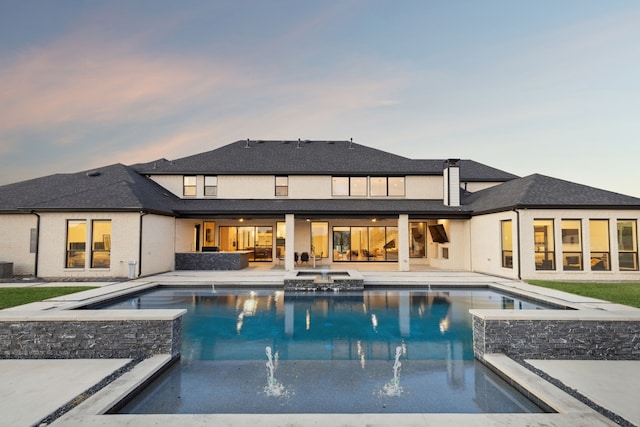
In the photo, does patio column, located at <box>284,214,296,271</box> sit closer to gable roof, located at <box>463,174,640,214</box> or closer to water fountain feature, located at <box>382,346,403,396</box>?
gable roof, located at <box>463,174,640,214</box>

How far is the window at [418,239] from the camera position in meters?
23.1

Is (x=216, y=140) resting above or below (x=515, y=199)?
above

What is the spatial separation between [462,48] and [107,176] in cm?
2193

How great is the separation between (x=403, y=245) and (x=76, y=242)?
16.7 metres

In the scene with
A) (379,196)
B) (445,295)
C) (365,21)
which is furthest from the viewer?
(379,196)

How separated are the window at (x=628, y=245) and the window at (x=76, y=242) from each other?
986 inches

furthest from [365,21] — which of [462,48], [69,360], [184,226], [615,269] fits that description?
[69,360]

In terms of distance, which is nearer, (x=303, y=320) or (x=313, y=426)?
(x=313, y=426)

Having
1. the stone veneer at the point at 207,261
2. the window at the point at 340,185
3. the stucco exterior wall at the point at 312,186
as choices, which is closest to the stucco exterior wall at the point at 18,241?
the stone veneer at the point at 207,261

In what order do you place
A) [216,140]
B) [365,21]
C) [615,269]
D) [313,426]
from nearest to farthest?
[313,426] → [615,269] → [365,21] → [216,140]

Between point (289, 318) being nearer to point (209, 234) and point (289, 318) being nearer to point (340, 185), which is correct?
point (340, 185)

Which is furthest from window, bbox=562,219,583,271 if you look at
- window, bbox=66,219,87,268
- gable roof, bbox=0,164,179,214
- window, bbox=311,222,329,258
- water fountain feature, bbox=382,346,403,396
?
window, bbox=66,219,87,268

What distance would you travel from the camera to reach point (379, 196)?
69.6 feet

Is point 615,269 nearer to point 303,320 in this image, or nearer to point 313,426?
point 303,320
